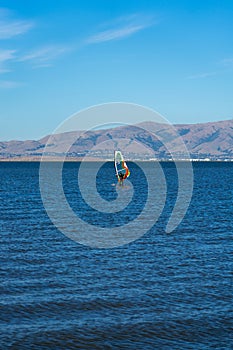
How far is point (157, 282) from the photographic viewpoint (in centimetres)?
3869

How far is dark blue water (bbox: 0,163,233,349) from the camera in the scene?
94.7 feet

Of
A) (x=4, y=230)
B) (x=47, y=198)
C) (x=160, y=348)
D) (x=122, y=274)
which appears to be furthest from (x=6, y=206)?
(x=160, y=348)

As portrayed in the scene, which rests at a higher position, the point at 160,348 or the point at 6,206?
the point at 6,206

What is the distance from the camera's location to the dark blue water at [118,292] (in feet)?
94.7

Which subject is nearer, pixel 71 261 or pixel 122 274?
pixel 122 274

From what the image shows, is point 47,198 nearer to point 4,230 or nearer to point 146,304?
point 4,230

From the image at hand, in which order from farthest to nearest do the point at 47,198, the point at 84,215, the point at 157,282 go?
the point at 47,198 → the point at 84,215 → the point at 157,282

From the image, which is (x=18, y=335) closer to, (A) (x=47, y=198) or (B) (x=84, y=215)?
(B) (x=84, y=215)

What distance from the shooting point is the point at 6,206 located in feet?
291

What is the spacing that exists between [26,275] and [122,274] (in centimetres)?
746

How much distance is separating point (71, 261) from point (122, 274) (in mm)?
6041

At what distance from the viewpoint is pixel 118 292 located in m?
36.3

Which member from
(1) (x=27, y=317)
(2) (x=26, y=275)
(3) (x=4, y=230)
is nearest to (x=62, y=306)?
(1) (x=27, y=317)

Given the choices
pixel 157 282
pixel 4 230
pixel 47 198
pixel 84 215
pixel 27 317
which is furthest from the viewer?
pixel 47 198
